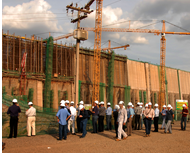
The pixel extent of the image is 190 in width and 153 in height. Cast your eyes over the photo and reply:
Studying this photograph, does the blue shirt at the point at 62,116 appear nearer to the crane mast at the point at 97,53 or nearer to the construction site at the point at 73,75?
the construction site at the point at 73,75

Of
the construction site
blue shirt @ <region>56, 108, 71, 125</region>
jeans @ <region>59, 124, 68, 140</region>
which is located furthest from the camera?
the construction site

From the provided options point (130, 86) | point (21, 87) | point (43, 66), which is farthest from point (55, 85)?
point (130, 86)

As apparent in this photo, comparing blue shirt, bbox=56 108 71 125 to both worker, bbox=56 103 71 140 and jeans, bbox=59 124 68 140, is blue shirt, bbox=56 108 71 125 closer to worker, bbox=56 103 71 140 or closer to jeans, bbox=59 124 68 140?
worker, bbox=56 103 71 140

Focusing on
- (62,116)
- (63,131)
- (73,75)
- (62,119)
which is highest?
(73,75)

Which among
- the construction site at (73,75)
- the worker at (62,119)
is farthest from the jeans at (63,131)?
the construction site at (73,75)

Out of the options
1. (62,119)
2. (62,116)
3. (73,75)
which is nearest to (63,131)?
(62,119)

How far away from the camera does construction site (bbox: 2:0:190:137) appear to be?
3306 centimetres

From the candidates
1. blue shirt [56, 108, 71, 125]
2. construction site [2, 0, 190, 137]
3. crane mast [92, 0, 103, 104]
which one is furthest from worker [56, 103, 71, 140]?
crane mast [92, 0, 103, 104]

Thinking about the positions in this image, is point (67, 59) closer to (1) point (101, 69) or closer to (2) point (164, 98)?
(1) point (101, 69)

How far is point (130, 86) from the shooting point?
48812mm

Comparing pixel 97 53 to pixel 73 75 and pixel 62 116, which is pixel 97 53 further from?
pixel 62 116

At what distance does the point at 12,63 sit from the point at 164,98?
39765 mm

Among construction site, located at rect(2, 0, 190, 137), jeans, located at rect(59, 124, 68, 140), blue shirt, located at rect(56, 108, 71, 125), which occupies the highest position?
construction site, located at rect(2, 0, 190, 137)

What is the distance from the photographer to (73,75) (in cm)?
3941
